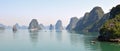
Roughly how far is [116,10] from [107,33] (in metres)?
35.0

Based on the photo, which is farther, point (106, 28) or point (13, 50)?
point (106, 28)

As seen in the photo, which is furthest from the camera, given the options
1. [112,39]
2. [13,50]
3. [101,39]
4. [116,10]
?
[116,10]

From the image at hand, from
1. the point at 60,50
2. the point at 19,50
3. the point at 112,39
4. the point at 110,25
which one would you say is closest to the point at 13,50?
the point at 19,50

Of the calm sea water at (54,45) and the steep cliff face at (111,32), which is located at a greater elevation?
the steep cliff face at (111,32)

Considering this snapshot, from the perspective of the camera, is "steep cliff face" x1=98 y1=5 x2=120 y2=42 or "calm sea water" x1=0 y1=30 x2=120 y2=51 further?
"steep cliff face" x1=98 y1=5 x2=120 y2=42

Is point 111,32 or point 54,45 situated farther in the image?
point 111,32

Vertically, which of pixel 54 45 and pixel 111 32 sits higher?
pixel 111 32

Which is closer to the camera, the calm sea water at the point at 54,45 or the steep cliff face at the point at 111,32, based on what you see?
the calm sea water at the point at 54,45

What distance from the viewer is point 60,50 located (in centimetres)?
6306

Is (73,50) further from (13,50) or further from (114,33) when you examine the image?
(114,33)

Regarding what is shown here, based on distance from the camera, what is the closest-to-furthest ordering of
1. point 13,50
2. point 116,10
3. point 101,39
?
point 13,50 → point 101,39 → point 116,10

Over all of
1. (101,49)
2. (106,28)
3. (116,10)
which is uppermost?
(116,10)

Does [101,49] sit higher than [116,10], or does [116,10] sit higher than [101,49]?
[116,10]

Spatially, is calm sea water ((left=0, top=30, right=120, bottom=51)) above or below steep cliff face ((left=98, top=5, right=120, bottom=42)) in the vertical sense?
below
